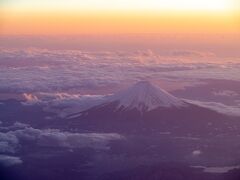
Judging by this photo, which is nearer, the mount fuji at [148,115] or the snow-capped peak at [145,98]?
the mount fuji at [148,115]

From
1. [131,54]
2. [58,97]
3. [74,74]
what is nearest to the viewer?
[58,97]

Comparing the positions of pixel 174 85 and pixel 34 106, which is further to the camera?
pixel 174 85

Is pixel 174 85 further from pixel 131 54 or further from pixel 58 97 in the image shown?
pixel 131 54

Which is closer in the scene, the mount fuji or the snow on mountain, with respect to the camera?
the mount fuji

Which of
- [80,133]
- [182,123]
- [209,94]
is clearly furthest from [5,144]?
[209,94]

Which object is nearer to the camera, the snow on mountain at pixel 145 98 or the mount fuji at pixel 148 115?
the mount fuji at pixel 148 115
